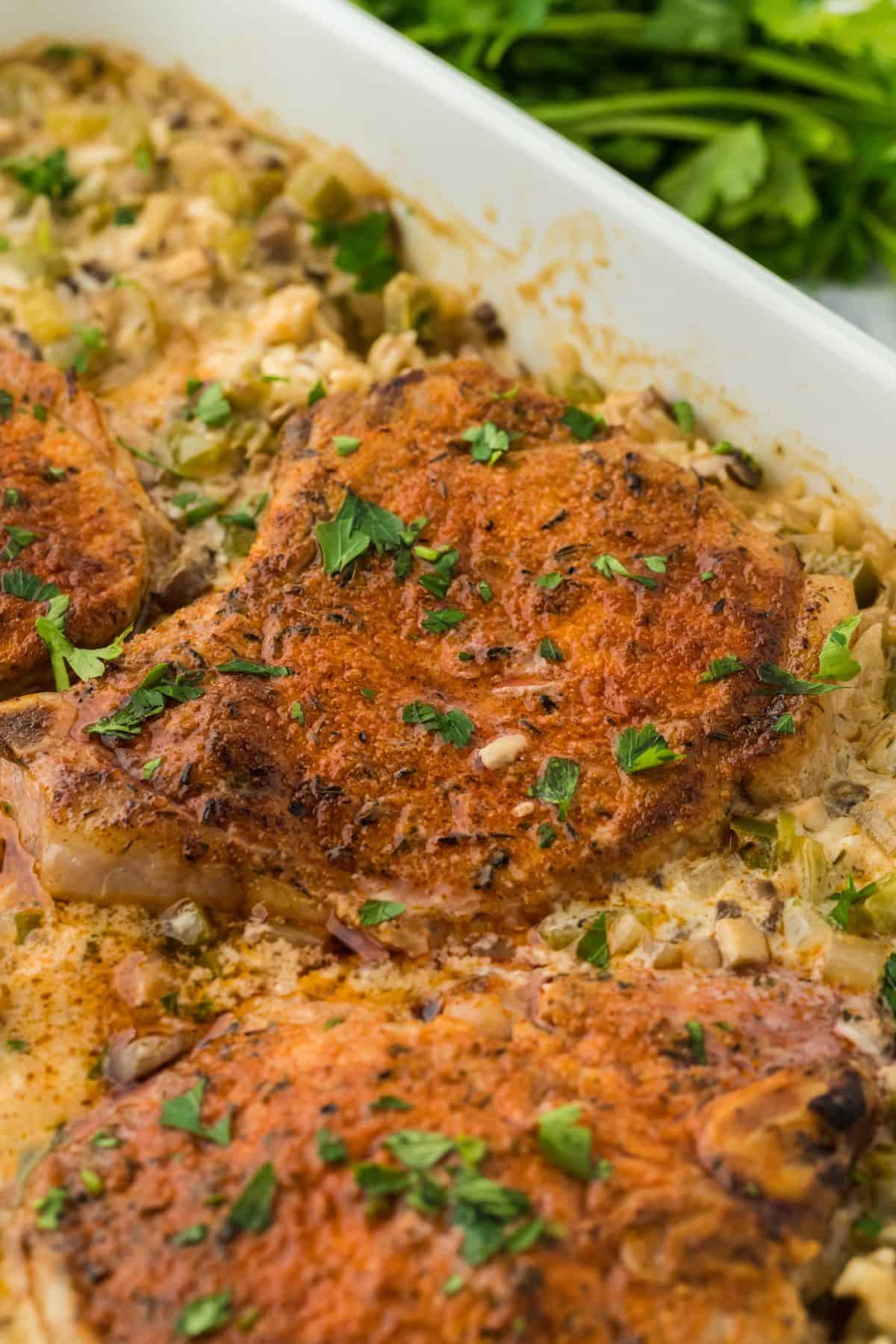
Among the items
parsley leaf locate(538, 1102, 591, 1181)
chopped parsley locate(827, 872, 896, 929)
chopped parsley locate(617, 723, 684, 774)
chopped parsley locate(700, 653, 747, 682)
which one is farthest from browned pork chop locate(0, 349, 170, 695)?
chopped parsley locate(827, 872, 896, 929)

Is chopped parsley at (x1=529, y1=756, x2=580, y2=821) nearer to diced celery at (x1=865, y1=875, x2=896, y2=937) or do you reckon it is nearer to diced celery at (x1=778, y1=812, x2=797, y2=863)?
diced celery at (x1=778, y1=812, x2=797, y2=863)

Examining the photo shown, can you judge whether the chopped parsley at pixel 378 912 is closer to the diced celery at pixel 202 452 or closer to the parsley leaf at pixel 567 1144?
the parsley leaf at pixel 567 1144

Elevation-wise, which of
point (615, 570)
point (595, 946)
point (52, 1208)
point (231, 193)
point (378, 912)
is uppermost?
point (615, 570)

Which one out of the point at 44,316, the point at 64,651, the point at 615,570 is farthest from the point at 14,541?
the point at 615,570

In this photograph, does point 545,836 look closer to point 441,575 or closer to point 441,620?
point 441,620

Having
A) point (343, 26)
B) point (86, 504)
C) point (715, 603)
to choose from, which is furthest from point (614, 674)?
point (343, 26)

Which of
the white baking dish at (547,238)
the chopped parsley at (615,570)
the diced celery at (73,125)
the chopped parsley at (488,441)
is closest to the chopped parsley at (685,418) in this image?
the white baking dish at (547,238)
